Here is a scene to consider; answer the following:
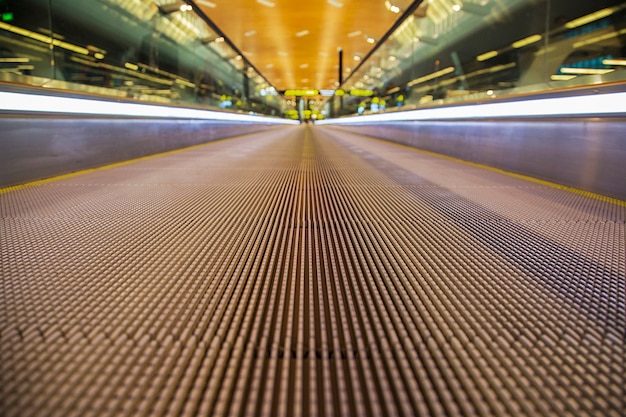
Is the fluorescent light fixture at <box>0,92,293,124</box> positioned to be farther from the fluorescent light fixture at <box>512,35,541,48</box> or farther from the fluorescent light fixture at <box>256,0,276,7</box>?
the fluorescent light fixture at <box>256,0,276,7</box>

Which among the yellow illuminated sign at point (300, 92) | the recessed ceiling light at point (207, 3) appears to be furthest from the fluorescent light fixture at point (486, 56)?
the yellow illuminated sign at point (300, 92)

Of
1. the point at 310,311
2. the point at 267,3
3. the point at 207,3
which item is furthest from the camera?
the point at 267,3

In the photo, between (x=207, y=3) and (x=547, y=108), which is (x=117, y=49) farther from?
(x=207, y=3)

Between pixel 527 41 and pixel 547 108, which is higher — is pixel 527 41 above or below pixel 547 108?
above

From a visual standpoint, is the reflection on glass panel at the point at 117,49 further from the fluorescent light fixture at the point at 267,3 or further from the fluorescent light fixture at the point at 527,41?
the fluorescent light fixture at the point at 527,41

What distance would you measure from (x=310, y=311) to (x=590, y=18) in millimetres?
4272

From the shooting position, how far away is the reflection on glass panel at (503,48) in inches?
135

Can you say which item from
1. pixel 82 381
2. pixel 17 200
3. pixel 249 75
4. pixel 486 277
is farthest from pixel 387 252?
pixel 249 75

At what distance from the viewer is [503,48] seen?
5.25 metres

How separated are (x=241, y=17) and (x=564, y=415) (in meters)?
16.4

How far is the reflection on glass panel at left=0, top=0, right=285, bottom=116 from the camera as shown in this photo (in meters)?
3.58

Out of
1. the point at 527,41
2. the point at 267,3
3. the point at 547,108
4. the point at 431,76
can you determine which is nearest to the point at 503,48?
the point at 527,41

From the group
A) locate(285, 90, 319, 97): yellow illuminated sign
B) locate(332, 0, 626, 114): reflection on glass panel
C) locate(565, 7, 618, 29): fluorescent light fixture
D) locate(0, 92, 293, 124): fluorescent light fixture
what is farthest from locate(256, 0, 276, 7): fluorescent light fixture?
locate(285, 90, 319, 97): yellow illuminated sign

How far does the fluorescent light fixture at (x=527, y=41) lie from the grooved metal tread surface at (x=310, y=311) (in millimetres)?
2687
